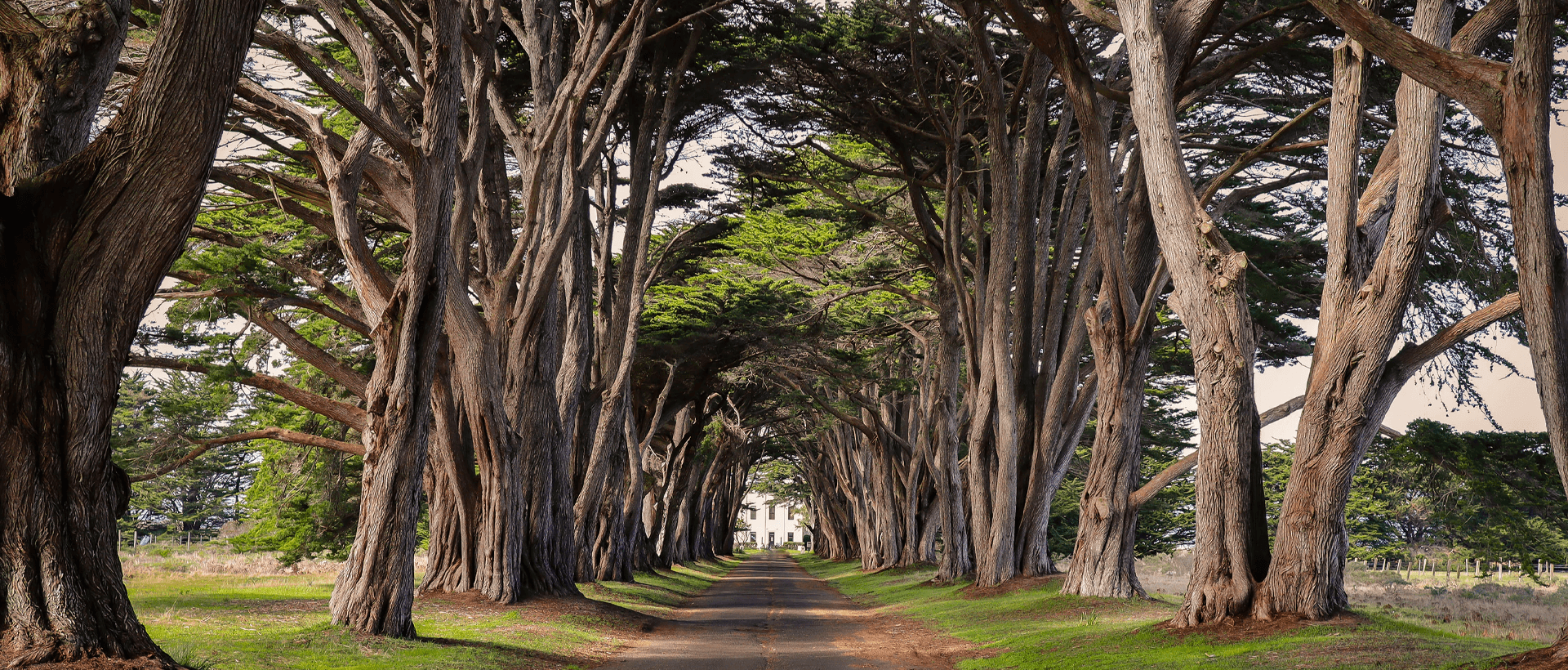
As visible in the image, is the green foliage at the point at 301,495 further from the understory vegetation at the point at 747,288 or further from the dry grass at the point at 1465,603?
the dry grass at the point at 1465,603

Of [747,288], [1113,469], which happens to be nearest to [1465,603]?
[1113,469]

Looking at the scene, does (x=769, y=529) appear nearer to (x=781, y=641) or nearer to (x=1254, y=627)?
(x=781, y=641)

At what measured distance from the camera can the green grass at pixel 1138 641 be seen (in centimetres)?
808

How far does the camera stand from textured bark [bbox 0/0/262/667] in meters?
5.54

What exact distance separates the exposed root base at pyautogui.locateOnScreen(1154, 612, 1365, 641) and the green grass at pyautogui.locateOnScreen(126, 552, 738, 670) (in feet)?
19.4

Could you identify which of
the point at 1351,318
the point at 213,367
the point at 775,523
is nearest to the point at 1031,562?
the point at 1351,318

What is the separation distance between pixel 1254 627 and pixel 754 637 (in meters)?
6.25

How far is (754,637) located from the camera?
13.8 meters

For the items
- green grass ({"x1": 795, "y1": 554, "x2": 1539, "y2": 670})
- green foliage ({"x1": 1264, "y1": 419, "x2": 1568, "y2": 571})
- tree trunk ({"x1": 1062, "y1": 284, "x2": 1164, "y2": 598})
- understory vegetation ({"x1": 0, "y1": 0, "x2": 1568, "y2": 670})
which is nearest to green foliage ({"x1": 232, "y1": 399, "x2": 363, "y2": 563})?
understory vegetation ({"x1": 0, "y1": 0, "x2": 1568, "y2": 670})

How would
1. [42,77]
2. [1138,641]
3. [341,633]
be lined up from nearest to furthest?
[42,77]
[341,633]
[1138,641]

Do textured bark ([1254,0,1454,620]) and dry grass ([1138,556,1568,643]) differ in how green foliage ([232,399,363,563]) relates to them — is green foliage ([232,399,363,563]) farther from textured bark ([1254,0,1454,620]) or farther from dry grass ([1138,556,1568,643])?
textured bark ([1254,0,1454,620])

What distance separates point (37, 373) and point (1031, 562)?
1543cm

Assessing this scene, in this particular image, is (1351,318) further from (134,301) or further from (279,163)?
(279,163)

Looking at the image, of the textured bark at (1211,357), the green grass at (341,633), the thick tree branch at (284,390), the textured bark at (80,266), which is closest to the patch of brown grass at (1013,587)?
the green grass at (341,633)
